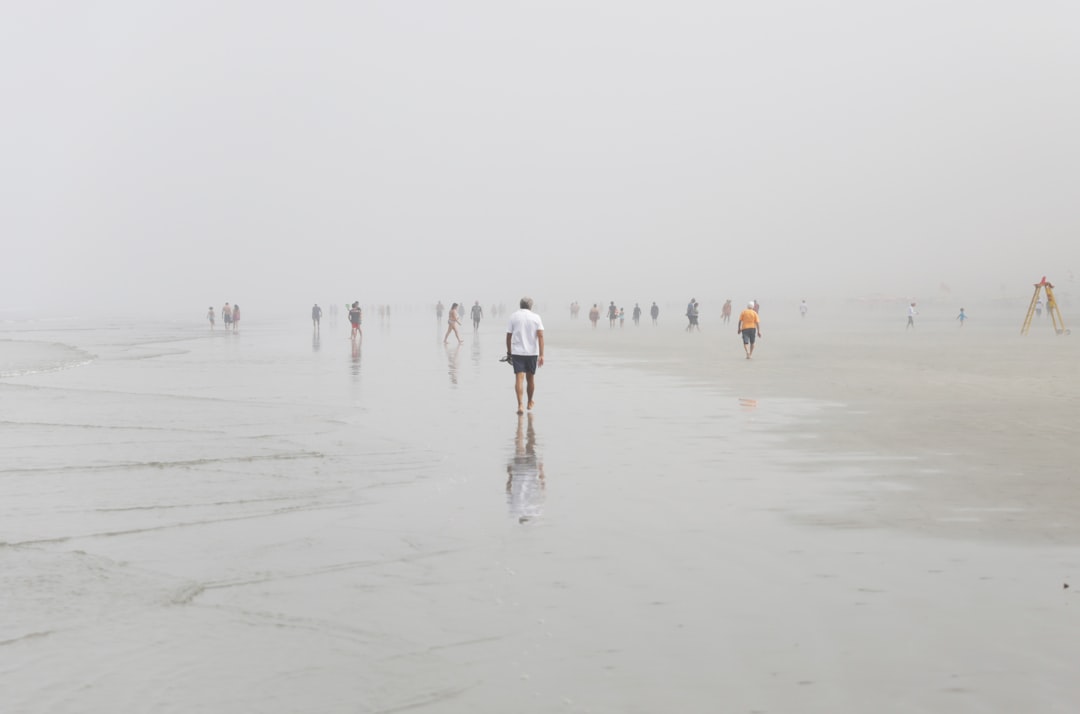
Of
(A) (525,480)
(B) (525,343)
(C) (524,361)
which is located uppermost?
(B) (525,343)

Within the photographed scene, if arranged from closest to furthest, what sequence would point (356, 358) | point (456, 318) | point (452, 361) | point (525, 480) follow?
1. point (525, 480)
2. point (452, 361)
3. point (356, 358)
4. point (456, 318)

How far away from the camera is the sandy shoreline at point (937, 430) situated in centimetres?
829

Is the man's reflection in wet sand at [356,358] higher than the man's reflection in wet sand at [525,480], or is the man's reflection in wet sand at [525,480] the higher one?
the man's reflection in wet sand at [525,480]

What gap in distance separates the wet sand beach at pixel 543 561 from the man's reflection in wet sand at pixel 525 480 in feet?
0.22

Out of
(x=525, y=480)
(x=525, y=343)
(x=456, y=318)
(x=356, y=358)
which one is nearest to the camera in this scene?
(x=525, y=480)

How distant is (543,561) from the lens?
679cm

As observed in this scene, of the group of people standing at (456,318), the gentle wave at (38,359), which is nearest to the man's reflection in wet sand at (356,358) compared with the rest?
the group of people standing at (456,318)

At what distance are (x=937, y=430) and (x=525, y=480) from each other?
6814mm

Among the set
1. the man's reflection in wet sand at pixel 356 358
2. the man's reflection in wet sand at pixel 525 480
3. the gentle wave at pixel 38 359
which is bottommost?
the gentle wave at pixel 38 359

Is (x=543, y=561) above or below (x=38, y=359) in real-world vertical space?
above

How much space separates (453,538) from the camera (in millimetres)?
7539

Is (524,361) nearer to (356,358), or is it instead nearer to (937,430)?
(937,430)

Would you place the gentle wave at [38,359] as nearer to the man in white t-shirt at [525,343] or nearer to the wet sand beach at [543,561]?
the wet sand beach at [543,561]

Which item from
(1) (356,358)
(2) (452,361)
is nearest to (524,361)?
(2) (452,361)
